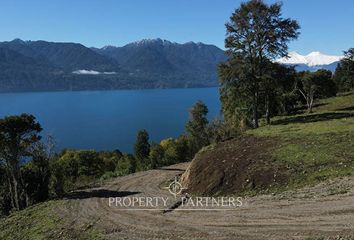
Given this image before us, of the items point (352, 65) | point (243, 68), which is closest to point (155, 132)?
point (352, 65)

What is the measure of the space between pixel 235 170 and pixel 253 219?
8300mm

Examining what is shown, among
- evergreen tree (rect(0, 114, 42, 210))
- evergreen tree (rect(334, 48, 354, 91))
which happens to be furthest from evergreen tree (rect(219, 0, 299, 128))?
evergreen tree (rect(334, 48, 354, 91))

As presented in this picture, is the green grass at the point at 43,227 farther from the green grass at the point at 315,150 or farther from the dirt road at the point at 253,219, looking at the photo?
the green grass at the point at 315,150

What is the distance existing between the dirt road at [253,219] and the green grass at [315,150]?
73.8 inches

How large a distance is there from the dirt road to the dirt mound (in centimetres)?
237

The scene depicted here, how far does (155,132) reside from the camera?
194375 millimetres

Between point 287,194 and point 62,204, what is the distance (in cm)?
1544

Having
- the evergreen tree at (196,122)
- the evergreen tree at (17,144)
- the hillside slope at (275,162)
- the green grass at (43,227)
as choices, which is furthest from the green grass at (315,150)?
the evergreen tree at (196,122)

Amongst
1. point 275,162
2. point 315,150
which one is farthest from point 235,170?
point 315,150

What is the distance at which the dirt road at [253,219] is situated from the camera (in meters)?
17.1

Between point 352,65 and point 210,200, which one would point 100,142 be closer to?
point 352,65

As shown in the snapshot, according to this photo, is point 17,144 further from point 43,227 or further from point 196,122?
point 196,122

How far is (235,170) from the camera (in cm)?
2739

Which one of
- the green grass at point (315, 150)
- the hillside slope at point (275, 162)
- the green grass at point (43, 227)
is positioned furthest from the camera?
the hillside slope at point (275, 162)
